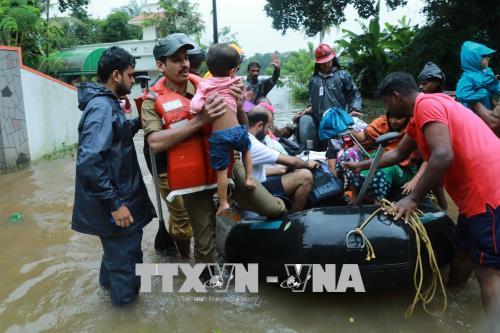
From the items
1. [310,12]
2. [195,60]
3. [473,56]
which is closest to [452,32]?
[310,12]

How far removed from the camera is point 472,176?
2549mm

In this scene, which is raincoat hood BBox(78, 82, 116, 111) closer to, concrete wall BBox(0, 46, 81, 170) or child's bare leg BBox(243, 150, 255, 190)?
child's bare leg BBox(243, 150, 255, 190)

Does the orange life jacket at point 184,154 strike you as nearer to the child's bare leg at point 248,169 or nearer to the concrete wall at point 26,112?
the child's bare leg at point 248,169

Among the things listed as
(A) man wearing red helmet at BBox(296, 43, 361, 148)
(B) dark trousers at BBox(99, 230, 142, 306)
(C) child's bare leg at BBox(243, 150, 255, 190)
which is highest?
(A) man wearing red helmet at BBox(296, 43, 361, 148)

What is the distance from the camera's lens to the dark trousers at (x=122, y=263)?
9.82 ft

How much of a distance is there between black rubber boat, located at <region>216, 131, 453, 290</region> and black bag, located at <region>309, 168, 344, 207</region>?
392mm

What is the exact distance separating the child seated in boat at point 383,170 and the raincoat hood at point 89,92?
1.94 meters

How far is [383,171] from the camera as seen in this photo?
3.53m

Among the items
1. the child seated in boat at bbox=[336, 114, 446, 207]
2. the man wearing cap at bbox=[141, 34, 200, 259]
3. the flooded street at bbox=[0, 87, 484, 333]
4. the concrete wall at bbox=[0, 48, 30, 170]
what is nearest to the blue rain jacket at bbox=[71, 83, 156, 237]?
the man wearing cap at bbox=[141, 34, 200, 259]

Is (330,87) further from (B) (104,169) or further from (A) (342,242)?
(B) (104,169)

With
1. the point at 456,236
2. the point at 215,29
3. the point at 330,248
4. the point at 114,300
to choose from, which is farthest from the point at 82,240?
the point at 215,29

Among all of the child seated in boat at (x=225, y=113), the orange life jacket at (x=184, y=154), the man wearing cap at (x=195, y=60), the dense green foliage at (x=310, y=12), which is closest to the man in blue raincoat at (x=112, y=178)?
the orange life jacket at (x=184, y=154)

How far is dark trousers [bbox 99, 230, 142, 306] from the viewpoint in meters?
2.99

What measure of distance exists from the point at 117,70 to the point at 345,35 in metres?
17.9
